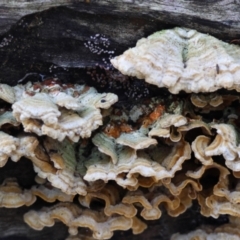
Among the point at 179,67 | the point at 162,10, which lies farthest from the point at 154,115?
the point at 162,10

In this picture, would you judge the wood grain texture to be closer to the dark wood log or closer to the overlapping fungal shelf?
the dark wood log

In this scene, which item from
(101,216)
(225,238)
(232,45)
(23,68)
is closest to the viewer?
(232,45)

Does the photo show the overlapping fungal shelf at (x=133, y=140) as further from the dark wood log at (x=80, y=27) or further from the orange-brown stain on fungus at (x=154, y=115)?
the dark wood log at (x=80, y=27)

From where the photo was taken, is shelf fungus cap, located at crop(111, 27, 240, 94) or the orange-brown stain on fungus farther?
the orange-brown stain on fungus

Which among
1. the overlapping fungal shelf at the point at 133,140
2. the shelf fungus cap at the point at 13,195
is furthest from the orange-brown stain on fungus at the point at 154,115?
the shelf fungus cap at the point at 13,195

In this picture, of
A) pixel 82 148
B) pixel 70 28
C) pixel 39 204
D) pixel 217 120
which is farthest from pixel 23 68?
pixel 217 120

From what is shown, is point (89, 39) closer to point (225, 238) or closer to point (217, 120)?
point (217, 120)

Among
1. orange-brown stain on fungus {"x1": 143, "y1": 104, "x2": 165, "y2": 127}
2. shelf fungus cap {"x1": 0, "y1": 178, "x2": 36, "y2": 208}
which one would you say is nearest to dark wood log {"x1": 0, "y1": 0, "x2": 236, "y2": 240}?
orange-brown stain on fungus {"x1": 143, "y1": 104, "x2": 165, "y2": 127}
